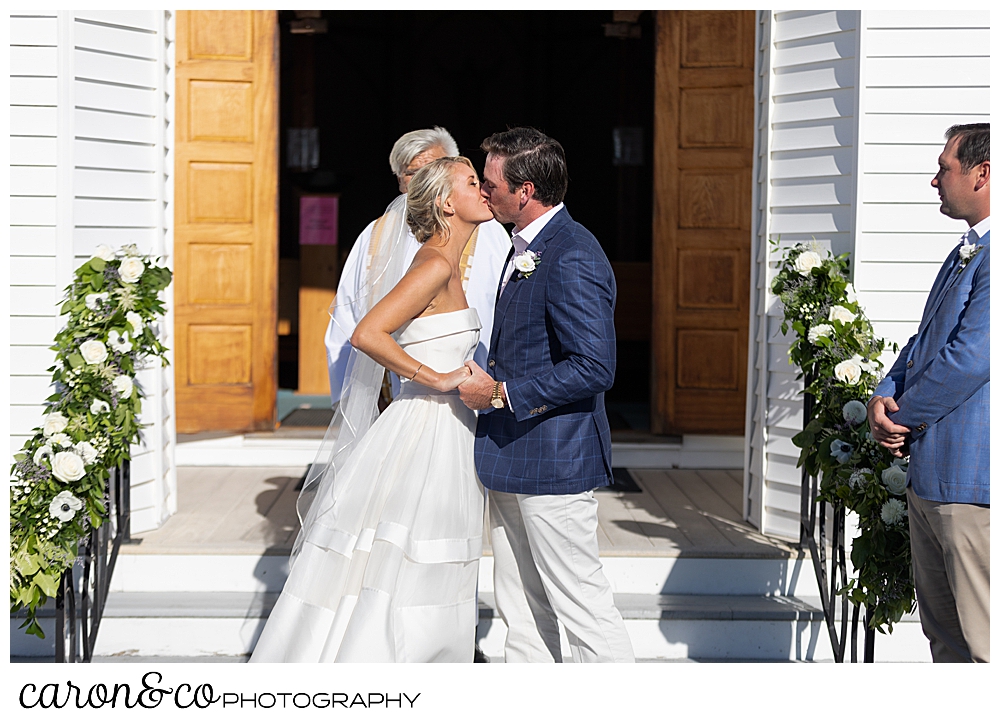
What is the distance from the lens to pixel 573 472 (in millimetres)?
2625

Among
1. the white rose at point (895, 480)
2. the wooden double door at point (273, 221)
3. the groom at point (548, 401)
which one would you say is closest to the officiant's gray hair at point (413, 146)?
the groom at point (548, 401)

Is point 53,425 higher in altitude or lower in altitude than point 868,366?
lower

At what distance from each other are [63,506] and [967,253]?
9.05 feet

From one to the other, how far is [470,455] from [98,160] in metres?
2.30

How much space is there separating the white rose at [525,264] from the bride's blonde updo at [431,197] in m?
0.31

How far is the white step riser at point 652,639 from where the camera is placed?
356 cm

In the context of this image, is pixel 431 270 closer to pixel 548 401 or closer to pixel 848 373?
pixel 548 401

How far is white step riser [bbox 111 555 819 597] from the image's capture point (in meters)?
3.73

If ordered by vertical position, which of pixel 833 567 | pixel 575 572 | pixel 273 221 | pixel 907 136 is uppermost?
pixel 907 136

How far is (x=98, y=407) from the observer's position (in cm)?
319

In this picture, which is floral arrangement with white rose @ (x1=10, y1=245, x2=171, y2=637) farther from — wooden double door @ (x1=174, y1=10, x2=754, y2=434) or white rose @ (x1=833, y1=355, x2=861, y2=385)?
white rose @ (x1=833, y1=355, x2=861, y2=385)

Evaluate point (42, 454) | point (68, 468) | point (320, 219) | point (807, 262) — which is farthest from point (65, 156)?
point (320, 219)

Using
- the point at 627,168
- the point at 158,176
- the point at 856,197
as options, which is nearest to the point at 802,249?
the point at 856,197
